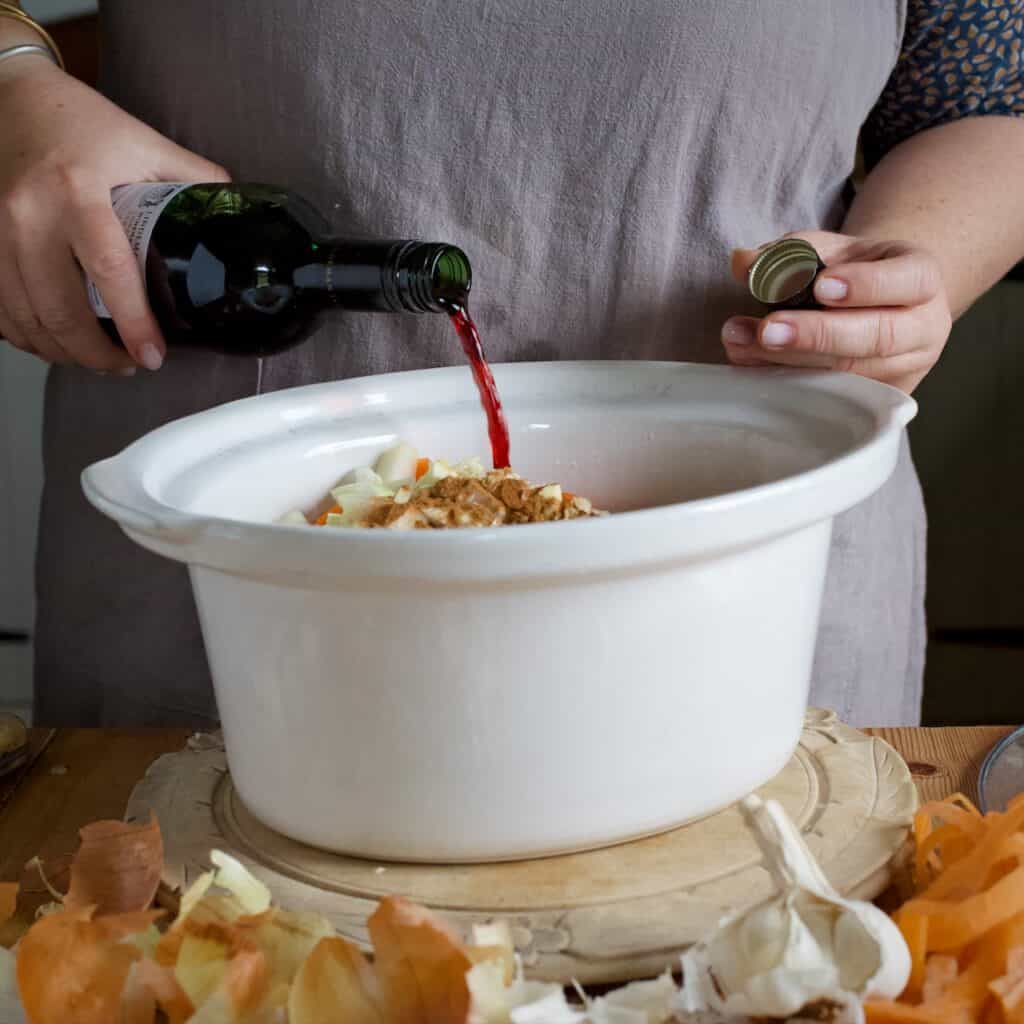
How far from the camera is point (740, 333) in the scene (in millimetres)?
866

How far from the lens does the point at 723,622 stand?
63 cm

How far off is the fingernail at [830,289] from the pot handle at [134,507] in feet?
1.40

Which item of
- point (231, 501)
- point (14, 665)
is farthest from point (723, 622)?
point (14, 665)

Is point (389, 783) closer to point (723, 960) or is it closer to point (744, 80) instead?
point (723, 960)

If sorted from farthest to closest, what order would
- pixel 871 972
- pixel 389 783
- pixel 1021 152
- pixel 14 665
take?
1. pixel 14 665
2. pixel 1021 152
3. pixel 389 783
4. pixel 871 972

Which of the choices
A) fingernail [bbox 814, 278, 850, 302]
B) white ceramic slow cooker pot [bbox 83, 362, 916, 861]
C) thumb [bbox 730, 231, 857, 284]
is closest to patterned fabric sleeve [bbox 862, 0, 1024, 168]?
thumb [bbox 730, 231, 857, 284]

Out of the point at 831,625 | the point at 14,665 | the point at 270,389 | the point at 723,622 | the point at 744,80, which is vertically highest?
the point at 744,80

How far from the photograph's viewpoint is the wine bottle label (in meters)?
0.85

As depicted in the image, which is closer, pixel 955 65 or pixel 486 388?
pixel 486 388

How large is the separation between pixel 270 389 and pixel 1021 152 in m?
0.63

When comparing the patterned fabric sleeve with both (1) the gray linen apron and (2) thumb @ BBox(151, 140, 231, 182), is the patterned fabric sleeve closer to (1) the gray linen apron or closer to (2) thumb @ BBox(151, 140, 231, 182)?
(1) the gray linen apron

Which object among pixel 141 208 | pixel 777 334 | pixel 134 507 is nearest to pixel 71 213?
pixel 141 208

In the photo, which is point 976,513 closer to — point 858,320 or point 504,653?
point 858,320

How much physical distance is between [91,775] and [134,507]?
0.98ft
